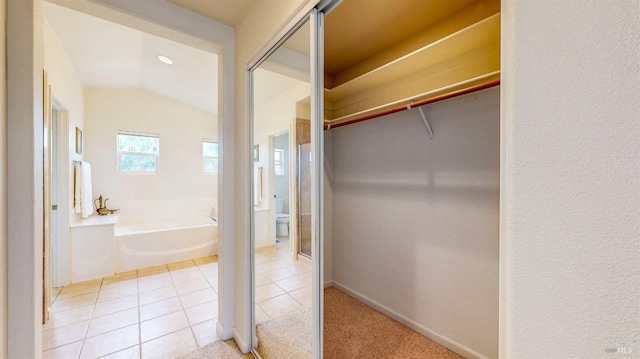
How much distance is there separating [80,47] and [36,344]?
3.21 metres

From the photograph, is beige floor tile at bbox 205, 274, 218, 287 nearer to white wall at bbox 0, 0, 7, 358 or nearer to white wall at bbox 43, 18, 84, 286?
white wall at bbox 43, 18, 84, 286

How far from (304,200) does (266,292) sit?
0.90 metres

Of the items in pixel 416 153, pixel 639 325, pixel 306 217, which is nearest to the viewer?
pixel 639 325

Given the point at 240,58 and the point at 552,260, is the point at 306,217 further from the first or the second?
the point at 240,58

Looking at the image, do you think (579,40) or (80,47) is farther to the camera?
(80,47)

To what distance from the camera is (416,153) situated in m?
1.90

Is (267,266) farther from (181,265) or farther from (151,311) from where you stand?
(181,265)

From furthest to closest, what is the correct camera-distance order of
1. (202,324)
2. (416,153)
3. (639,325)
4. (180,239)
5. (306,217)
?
(180,239) → (202,324) → (416,153) → (306,217) → (639,325)

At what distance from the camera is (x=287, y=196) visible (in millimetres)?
1697

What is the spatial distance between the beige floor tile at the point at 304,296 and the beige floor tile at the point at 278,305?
0.16 ft

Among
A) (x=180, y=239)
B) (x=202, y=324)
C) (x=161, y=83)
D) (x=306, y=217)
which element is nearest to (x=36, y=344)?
(x=202, y=324)

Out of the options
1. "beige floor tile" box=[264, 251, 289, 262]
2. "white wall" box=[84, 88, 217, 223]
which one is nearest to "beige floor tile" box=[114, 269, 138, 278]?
"white wall" box=[84, 88, 217, 223]

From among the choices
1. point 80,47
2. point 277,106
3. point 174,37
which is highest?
point 80,47

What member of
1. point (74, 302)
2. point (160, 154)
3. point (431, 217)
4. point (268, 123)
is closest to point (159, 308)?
point (74, 302)
